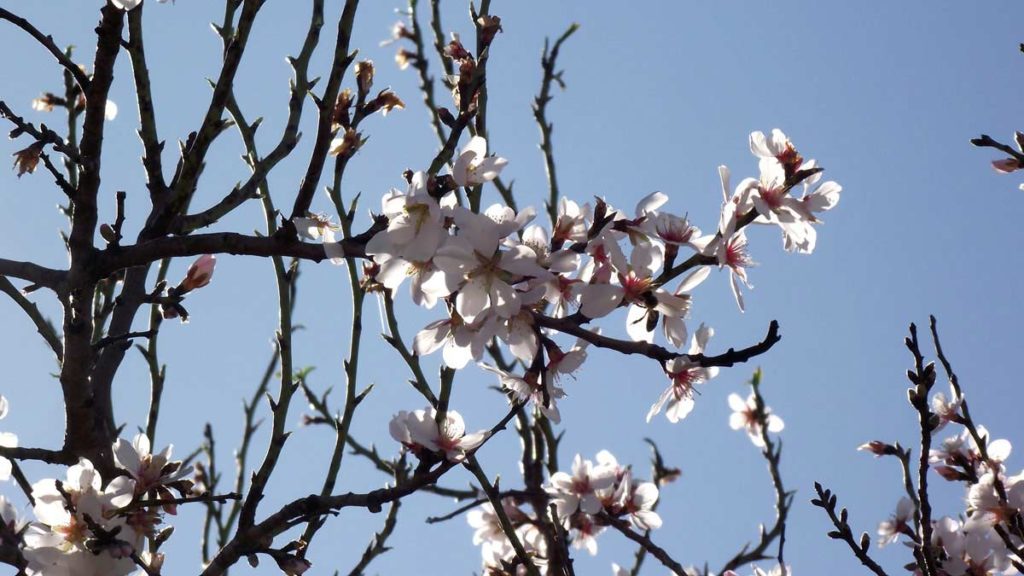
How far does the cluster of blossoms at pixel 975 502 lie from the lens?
9.16ft

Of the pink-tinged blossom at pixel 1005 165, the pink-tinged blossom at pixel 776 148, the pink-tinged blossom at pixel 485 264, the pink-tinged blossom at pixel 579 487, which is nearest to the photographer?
the pink-tinged blossom at pixel 485 264

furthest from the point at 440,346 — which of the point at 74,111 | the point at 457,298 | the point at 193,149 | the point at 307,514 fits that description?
the point at 74,111

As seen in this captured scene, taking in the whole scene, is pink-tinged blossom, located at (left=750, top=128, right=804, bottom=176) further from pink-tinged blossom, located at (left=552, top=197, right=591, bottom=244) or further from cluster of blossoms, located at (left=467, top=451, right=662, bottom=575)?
cluster of blossoms, located at (left=467, top=451, right=662, bottom=575)

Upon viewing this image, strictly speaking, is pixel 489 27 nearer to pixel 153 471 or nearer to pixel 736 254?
pixel 736 254

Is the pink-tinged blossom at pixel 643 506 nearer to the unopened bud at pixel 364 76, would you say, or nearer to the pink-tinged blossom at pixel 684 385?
Answer: the pink-tinged blossom at pixel 684 385

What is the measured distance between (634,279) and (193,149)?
109 cm

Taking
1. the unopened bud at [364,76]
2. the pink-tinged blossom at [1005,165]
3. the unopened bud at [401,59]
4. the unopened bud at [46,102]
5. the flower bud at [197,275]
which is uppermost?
the unopened bud at [401,59]

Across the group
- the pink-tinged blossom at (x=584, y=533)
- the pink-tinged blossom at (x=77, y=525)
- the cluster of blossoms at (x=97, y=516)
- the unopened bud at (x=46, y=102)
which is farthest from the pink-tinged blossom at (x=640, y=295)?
the unopened bud at (x=46, y=102)

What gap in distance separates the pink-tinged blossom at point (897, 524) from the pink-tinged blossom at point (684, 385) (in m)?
1.64

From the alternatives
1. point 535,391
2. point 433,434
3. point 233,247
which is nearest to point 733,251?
point 535,391

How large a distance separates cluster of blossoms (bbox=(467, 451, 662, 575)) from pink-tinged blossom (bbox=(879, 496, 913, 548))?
3.35 feet

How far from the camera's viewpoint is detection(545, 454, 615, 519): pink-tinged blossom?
8.70ft

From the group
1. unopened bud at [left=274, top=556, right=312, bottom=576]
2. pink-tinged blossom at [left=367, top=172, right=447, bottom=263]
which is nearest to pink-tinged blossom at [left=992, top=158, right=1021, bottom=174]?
pink-tinged blossom at [left=367, top=172, right=447, bottom=263]

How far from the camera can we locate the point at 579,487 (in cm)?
273
